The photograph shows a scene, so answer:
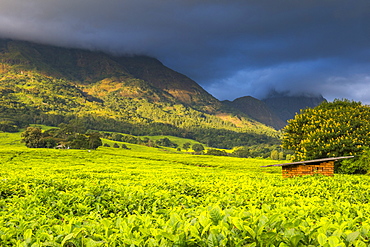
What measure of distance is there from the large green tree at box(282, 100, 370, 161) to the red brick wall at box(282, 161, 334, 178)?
1372 centimetres

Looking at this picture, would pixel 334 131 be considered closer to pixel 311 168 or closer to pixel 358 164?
pixel 358 164

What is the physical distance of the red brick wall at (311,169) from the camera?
21688 millimetres

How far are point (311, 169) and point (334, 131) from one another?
16.1 m

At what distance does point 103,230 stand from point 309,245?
2777 millimetres

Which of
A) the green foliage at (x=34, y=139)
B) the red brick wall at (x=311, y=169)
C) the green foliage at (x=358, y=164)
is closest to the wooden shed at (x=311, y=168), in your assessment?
Answer: the red brick wall at (x=311, y=169)

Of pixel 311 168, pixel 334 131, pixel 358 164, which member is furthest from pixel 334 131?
pixel 311 168

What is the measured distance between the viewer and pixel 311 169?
2245 cm

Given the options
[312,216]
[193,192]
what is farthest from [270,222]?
[193,192]

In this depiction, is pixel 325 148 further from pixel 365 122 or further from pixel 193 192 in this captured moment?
pixel 193 192

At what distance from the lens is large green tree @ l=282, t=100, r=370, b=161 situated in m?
34.3

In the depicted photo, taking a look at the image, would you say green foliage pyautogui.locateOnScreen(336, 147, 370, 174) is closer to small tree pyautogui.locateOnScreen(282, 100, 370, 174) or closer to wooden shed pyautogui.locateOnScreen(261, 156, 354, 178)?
small tree pyautogui.locateOnScreen(282, 100, 370, 174)

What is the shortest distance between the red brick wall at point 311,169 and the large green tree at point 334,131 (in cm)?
1372

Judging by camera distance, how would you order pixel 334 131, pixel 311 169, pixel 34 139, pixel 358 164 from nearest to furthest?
1. pixel 311 169
2. pixel 358 164
3. pixel 334 131
4. pixel 34 139

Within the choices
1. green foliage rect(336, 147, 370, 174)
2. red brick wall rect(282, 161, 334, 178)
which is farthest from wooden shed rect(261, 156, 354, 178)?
green foliage rect(336, 147, 370, 174)
